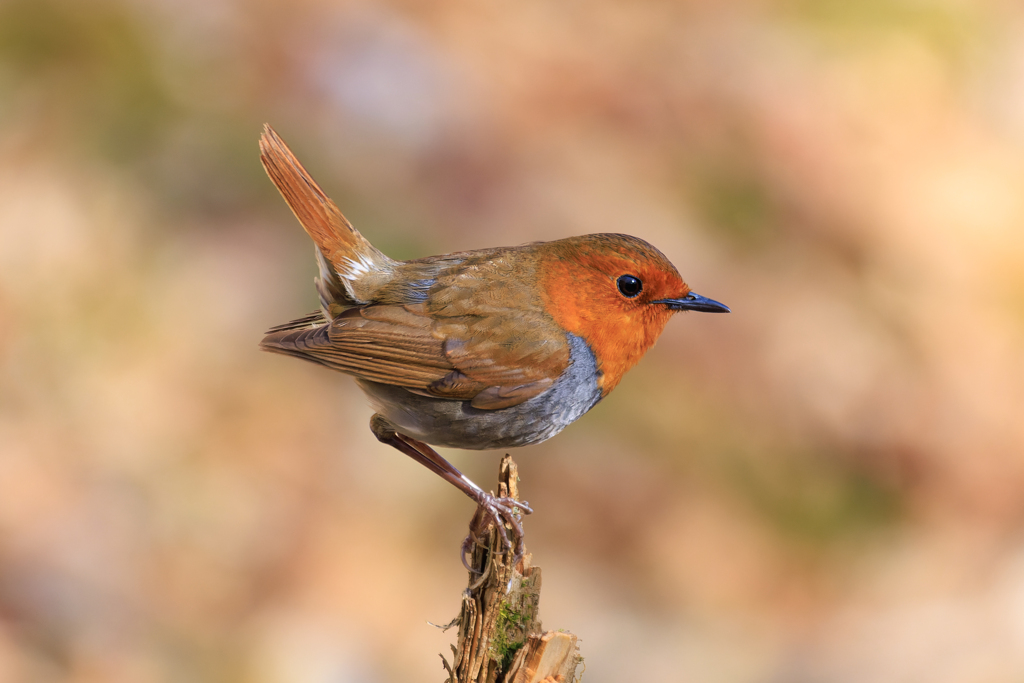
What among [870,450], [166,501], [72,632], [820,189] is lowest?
[72,632]

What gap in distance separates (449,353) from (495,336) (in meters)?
0.17

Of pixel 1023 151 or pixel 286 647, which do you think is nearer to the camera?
pixel 286 647

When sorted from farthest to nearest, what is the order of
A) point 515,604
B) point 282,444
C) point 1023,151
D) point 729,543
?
point 1023,151 < point 729,543 < point 282,444 < point 515,604

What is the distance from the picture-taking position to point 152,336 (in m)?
5.80

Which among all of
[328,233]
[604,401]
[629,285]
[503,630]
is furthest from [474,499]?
[604,401]

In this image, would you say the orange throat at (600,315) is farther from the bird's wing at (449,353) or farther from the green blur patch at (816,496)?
the green blur patch at (816,496)

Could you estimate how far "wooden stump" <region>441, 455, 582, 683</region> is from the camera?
2715mm

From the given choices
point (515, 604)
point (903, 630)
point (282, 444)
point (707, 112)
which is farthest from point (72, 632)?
point (707, 112)

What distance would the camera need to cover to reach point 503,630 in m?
2.76

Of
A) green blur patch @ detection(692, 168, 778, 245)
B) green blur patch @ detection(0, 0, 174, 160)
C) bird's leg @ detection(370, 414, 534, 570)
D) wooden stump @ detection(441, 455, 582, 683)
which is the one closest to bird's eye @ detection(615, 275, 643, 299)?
bird's leg @ detection(370, 414, 534, 570)

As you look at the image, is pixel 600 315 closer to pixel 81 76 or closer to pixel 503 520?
pixel 503 520

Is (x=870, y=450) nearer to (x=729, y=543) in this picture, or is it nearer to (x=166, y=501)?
(x=729, y=543)

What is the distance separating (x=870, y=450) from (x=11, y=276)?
241 inches

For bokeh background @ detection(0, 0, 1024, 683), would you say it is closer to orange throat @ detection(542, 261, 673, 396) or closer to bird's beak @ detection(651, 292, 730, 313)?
orange throat @ detection(542, 261, 673, 396)
